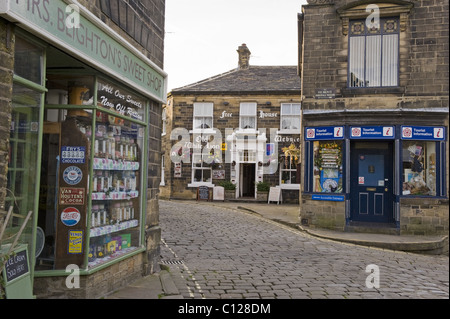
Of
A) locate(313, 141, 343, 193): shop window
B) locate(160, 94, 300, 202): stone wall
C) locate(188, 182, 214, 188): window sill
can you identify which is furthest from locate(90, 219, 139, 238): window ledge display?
locate(188, 182, 214, 188): window sill

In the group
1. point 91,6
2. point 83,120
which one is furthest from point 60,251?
point 91,6

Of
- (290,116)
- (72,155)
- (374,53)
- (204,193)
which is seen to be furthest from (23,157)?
(290,116)

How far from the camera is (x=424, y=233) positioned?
452 inches

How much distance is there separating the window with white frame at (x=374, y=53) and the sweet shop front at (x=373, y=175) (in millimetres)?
1508

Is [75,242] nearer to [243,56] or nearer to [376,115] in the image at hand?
[376,115]

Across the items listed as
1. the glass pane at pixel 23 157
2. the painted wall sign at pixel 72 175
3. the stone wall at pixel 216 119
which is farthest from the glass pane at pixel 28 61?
the stone wall at pixel 216 119

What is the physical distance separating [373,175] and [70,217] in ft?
32.0

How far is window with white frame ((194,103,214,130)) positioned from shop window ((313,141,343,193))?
11512mm

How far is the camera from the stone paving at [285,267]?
5.71 meters

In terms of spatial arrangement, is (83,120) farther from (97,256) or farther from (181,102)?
(181,102)

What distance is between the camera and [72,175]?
16.4 ft

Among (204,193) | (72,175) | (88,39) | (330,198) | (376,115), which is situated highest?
(376,115)
